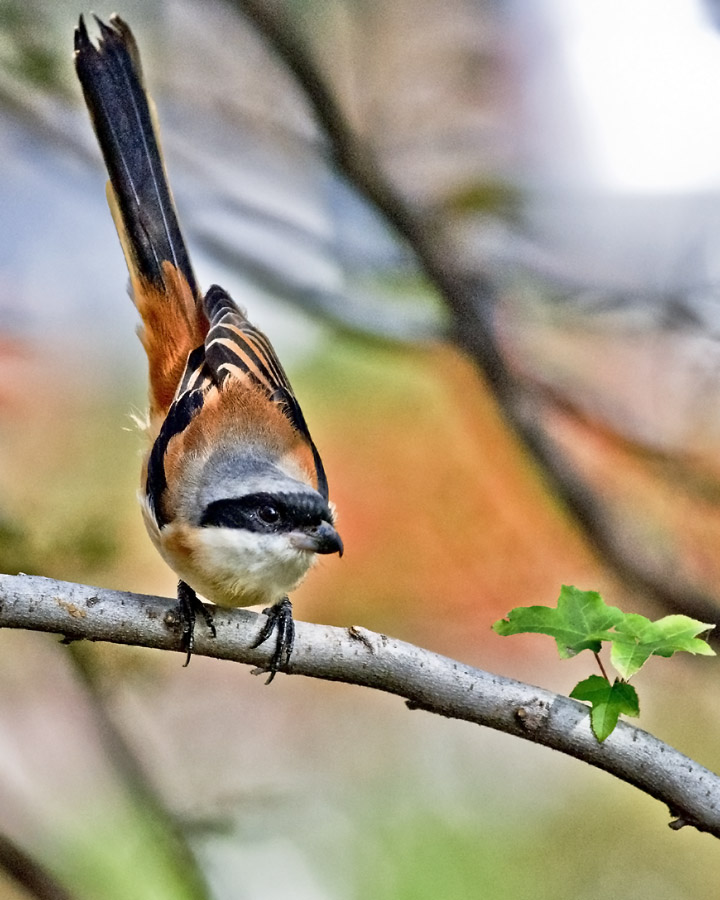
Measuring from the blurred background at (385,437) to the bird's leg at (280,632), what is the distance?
1.46 feet

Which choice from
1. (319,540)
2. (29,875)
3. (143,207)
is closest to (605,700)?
(319,540)

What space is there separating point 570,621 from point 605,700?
0.08m

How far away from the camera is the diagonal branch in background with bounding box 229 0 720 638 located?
1621 millimetres

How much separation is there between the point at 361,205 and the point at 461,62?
1.02 ft

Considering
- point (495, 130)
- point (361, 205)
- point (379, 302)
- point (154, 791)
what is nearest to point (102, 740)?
point (154, 791)

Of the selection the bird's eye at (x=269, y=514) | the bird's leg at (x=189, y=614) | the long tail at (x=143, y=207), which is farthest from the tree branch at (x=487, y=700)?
the long tail at (x=143, y=207)

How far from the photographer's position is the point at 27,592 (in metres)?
0.84

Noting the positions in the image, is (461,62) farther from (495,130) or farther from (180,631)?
(180,631)

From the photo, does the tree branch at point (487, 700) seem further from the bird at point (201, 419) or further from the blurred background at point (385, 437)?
the blurred background at point (385, 437)

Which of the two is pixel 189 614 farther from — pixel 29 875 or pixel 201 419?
pixel 29 875

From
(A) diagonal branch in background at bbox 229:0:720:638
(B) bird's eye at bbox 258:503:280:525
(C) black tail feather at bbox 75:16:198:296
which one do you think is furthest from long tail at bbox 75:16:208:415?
(A) diagonal branch in background at bbox 229:0:720:638

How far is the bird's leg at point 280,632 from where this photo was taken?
988 mm

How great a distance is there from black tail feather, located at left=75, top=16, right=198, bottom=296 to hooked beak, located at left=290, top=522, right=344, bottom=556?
443 millimetres

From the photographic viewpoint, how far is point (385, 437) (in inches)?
62.6
